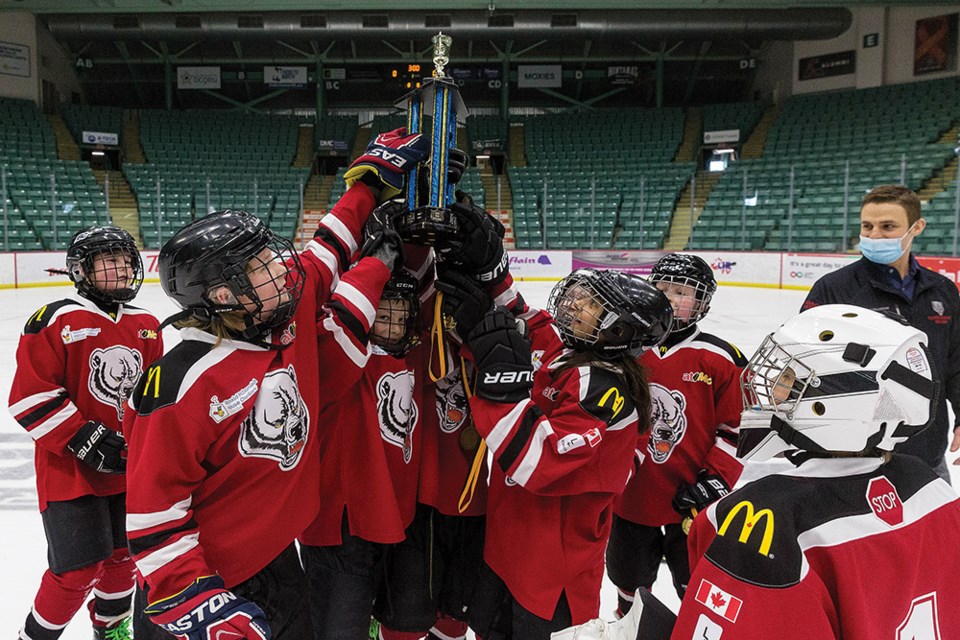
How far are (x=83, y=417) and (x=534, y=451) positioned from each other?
53.6 inches

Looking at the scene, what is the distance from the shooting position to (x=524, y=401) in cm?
144

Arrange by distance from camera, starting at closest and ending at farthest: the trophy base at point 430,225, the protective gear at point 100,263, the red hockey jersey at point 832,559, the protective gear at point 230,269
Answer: the red hockey jersey at point 832,559 → the protective gear at point 230,269 → the trophy base at point 430,225 → the protective gear at point 100,263

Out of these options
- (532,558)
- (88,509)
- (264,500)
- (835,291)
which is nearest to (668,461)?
(532,558)

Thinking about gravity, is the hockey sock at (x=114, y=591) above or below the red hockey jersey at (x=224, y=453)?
below

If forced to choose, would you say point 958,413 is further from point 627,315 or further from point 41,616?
point 41,616

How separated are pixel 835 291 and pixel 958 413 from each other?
606mm

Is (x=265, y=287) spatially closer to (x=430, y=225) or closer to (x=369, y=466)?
(x=430, y=225)

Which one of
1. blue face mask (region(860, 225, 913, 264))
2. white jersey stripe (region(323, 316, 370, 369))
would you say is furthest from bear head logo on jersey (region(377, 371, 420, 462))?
blue face mask (region(860, 225, 913, 264))

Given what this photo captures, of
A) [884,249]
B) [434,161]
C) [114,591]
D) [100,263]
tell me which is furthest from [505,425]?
[884,249]

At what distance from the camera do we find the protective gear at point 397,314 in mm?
1692

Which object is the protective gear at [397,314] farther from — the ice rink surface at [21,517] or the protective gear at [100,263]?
the protective gear at [100,263]

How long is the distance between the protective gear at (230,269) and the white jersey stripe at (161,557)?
41cm

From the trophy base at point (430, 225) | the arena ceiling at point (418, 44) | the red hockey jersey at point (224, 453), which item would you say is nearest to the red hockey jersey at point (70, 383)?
the red hockey jersey at point (224, 453)

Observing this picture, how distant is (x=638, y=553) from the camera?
83.4 inches
